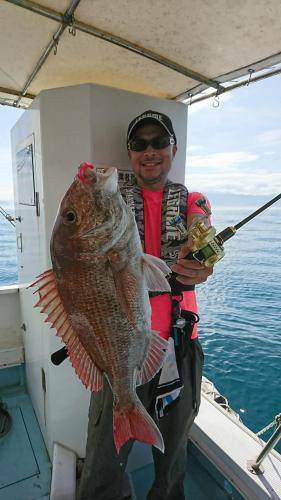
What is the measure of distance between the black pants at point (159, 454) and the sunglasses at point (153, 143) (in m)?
1.35

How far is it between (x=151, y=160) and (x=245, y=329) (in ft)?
24.7

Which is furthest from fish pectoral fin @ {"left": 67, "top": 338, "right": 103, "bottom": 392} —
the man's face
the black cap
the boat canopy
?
the boat canopy

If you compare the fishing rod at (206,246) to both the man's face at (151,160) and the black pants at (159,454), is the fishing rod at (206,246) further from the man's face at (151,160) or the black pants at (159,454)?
the black pants at (159,454)

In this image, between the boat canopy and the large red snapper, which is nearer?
the large red snapper

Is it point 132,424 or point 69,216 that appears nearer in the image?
point 69,216

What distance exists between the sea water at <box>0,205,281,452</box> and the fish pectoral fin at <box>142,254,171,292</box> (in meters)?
4.34

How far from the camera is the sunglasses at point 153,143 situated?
79.2 inches

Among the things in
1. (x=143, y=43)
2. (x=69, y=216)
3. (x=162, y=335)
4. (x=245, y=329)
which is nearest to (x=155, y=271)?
(x=69, y=216)

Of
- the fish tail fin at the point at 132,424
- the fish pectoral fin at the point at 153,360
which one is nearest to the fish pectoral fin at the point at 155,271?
the fish pectoral fin at the point at 153,360

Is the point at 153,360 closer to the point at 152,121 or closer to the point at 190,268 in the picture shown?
the point at 190,268

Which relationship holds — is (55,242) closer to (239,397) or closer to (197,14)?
(197,14)

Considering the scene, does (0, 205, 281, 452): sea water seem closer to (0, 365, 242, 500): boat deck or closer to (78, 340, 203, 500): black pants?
(0, 365, 242, 500): boat deck

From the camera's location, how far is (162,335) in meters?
2.00

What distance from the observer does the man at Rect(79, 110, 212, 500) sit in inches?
77.9
